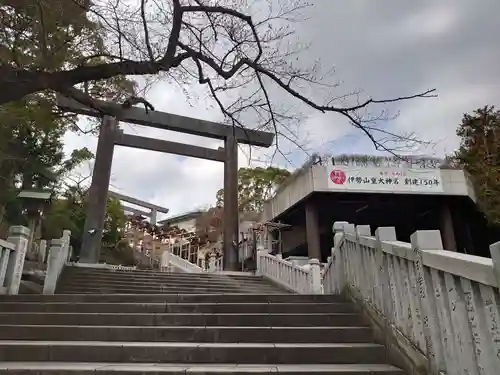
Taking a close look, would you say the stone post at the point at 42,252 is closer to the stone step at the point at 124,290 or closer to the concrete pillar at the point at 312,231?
the stone step at the point at 124,290

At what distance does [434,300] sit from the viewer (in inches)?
94.6

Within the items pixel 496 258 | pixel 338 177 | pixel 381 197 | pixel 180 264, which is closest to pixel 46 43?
pixel 496 258

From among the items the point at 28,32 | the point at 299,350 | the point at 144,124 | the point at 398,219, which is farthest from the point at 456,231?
the point at 28,32

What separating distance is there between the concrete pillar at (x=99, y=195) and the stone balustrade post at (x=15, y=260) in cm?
626

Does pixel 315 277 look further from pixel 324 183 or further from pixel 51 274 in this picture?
pixel 324 183

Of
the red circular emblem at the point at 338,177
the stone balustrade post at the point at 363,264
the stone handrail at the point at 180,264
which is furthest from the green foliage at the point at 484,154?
the stone balustrade post at the point at 363,264

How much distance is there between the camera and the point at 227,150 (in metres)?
14.9

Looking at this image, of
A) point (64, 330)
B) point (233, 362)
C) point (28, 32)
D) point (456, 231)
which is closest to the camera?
point (233, 362)

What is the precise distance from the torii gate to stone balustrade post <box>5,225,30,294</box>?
623 centimetres

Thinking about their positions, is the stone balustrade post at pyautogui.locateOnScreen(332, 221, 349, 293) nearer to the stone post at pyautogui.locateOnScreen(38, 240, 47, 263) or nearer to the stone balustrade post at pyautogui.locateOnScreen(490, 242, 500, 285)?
the stone balustrade post at pyautogui.locateOnScreen(490, 242, 500, 285)

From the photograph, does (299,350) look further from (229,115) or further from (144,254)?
(144,254)

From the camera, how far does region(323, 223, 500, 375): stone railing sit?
6.04 ft

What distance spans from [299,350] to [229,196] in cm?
1135

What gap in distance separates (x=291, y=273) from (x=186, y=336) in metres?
5.31
